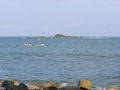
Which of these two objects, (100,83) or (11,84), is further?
(100,83)

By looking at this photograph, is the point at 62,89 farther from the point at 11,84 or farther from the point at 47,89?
the point at 11,84

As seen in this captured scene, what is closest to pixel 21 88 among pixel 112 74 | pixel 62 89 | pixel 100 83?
pixel 62 89

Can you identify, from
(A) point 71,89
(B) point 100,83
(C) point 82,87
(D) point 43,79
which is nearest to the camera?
(A) point 71,89

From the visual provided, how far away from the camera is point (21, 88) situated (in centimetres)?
1045

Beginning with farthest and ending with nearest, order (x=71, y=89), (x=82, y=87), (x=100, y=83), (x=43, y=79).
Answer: (x=43, y=79) → (x=100, y=83) → (x=82, y=87) → (x=71, y=89)

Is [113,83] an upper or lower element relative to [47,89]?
lower

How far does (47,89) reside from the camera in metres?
10.5

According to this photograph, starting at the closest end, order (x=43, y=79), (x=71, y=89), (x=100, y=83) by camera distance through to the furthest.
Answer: (x=71, y=89), (x=100, y=83), (x=43, y=79)

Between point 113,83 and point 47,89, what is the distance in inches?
633

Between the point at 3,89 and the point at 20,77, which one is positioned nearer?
the point at 3,89

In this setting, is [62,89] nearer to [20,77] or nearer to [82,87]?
[82,87]

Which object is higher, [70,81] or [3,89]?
[3,89]

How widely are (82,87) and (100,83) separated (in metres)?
14.3

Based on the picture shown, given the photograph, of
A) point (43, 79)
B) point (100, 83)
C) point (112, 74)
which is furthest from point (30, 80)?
point (112, 74)
